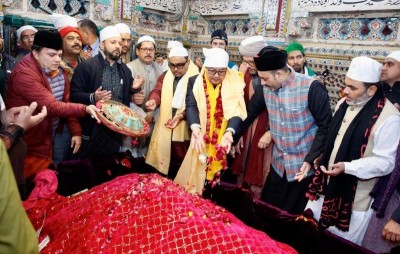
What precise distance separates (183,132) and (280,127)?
1151 mm

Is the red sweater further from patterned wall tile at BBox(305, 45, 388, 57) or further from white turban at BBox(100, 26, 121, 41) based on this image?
patterned wall tile at BBox(305, 45, 388, 57)

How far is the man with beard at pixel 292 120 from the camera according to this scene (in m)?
2.37

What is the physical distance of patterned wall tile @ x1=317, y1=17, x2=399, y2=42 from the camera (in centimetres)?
432

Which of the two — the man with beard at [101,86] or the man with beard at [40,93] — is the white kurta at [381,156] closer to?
the man with beard at [40,93]

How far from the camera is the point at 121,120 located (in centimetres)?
262

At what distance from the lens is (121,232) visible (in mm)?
1753

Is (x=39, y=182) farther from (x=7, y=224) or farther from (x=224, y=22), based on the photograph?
(x=224, y=22)

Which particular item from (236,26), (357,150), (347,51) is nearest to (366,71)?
(357,150)

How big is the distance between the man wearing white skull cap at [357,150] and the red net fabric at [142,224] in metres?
0.59

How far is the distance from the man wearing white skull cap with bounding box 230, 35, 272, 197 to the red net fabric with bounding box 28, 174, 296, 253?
3.47 feet

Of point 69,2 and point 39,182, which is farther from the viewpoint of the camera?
point 69,2

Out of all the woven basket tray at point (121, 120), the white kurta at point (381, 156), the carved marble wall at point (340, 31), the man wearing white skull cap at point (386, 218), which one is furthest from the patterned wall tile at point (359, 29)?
the woven basket tray at point (121, 120)

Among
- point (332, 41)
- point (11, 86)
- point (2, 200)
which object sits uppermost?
point (332, 41)

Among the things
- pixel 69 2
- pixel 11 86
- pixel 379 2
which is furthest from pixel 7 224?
pixel 69 2
